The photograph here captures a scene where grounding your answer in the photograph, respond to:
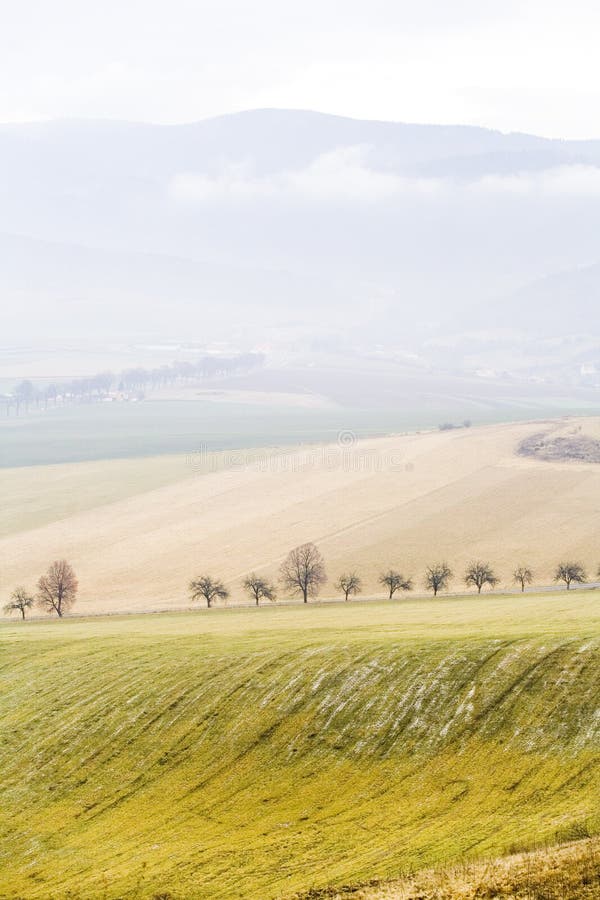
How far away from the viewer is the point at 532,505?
131 meters

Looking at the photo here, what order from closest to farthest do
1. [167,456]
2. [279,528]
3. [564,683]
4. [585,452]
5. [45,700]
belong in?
[564,683], [45,700], [279,528], [585,452], [167,456]

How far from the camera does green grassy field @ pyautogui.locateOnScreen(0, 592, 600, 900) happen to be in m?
33.1

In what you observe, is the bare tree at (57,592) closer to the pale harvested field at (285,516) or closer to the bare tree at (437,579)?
the pale harvested field at (285,516)

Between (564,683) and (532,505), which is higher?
(532,505)

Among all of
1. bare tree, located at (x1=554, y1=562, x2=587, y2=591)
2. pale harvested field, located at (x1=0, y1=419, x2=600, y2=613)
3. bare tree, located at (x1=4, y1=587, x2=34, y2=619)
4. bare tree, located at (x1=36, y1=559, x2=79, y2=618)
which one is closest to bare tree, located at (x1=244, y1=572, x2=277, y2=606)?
pale harvested field, located at (x1=0, y1=419, x2=600, y2=613)

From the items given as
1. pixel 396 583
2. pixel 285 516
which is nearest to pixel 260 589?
pixel 396 583

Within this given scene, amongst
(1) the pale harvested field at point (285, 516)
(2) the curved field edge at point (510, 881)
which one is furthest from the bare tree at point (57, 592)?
(2) the curved field edge at point (510, 881)

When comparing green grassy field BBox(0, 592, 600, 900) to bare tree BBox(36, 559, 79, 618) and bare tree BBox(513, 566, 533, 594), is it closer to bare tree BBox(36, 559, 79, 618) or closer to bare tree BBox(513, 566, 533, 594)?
bare tree BBox(36, 559, 79, 618)

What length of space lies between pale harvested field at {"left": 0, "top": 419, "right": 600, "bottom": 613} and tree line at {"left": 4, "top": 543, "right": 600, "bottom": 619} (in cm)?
256

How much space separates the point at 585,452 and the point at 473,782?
140 metres

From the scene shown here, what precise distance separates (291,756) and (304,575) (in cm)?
5031

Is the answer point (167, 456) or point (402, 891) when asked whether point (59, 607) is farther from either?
point (167, 456)

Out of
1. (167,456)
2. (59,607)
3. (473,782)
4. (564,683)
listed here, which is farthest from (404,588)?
(167,456)

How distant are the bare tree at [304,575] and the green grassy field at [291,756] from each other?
31992 mm
